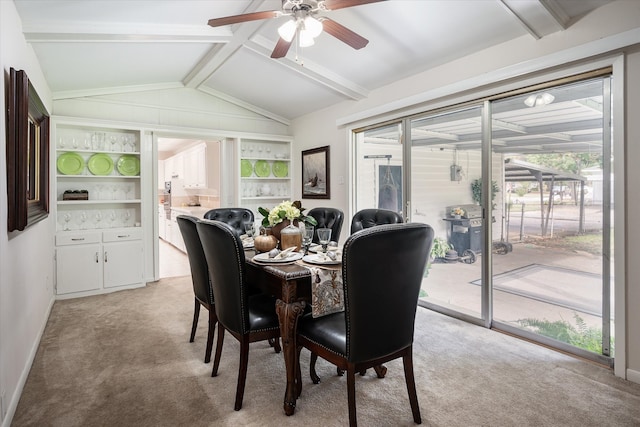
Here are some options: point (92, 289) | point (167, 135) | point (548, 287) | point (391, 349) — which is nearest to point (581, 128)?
point (548, 287)

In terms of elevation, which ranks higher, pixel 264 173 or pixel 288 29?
pixel 288 29

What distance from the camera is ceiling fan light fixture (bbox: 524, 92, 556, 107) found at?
2699 millimetres

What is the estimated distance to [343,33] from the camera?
226 cm

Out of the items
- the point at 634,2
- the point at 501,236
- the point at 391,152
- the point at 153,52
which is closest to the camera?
the point at 634,2

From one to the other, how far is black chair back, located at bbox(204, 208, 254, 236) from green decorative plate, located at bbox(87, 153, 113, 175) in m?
1.93

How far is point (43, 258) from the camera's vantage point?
129 inches

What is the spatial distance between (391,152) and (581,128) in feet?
6.06

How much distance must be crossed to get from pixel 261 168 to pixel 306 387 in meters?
4.00

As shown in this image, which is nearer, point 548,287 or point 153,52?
point 548,287

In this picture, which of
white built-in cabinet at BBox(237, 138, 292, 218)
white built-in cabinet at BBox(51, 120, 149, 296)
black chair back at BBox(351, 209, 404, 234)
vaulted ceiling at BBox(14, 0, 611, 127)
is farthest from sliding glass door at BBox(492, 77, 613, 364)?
white built-in cabinet at BBox(51, 120, 149, 296)

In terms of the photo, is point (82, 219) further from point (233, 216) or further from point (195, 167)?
point (195, 167)

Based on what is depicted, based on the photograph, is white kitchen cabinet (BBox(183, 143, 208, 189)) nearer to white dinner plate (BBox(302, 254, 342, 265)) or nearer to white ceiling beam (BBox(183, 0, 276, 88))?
white ceiling beam (BBox(183, 0, 276, 88))

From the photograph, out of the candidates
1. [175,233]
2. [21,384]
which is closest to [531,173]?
[21,384]

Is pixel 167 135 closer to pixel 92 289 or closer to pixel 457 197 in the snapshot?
pixel 92 289
